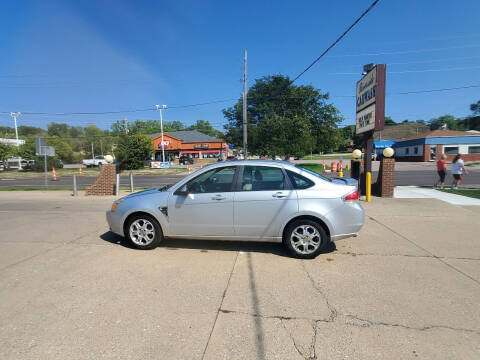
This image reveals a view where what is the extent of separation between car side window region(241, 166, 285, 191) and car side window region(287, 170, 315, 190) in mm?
148

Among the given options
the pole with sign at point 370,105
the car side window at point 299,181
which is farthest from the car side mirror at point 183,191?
the pole with sign at point 370,105

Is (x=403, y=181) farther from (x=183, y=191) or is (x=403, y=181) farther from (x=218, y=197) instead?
(x=183, y=191)

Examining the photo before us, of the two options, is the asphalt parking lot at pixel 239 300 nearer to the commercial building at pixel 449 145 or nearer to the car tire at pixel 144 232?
the car tire at pixel 144 232

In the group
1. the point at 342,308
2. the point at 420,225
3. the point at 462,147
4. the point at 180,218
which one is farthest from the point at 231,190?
the point at 462,147

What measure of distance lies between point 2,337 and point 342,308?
333 centimetres

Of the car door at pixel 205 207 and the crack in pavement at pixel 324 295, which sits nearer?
the crack in pavement at pixel 324 295

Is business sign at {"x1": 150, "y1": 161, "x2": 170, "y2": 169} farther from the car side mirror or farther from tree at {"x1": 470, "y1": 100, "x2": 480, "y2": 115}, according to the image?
tree at {"x1": 470, "y1": 100, "x2": 480, "y2": 115}

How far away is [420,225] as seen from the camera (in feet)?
19.9

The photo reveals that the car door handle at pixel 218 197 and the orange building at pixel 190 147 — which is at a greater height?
the orange building at pixel 190 147

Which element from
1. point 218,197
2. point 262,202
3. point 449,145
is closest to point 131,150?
point 218,197

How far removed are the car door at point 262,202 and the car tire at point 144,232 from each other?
1426mm

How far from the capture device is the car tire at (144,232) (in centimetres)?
453

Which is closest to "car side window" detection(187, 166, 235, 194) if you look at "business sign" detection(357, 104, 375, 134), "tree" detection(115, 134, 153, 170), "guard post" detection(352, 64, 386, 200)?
"guard post" detection(352, 64, 386, 200)

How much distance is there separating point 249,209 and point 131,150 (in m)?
30.8
